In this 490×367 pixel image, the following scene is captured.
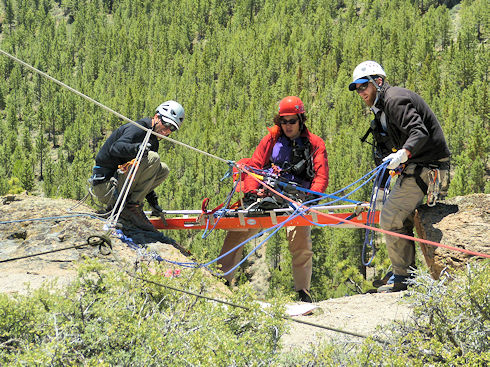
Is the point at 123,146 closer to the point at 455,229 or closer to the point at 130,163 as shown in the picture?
the point at 130,163

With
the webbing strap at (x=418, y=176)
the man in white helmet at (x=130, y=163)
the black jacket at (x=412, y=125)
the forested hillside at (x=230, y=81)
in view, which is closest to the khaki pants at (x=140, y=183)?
the man in white helmet at (x=130, y=163)

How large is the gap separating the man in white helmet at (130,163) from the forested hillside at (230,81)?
1546 cm

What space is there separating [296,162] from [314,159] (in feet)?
0.65

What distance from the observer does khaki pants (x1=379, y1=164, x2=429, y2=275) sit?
5.12 metres

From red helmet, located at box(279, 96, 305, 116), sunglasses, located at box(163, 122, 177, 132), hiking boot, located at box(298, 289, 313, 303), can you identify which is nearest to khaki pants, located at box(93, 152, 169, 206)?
sunglasses, located at box(163, 122, 177, 132)

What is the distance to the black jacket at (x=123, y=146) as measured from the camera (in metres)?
5.75

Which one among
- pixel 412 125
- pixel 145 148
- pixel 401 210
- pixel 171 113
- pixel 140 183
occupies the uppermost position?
pixel 412 125

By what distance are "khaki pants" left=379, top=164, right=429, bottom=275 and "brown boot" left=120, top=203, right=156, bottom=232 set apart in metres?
2.59

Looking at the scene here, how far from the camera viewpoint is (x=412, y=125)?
187 inches

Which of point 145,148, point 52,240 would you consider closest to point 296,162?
Answer: point 145,148

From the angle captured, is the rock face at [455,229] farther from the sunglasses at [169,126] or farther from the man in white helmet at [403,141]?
the sunglasses at [169,126]

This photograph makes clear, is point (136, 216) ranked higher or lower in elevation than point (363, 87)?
lower

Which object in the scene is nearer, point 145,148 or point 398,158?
point 398,158

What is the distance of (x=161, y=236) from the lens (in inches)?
246
